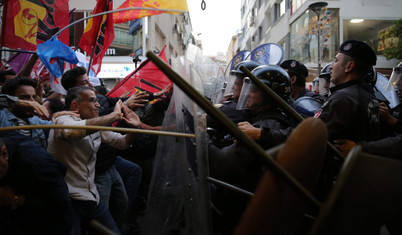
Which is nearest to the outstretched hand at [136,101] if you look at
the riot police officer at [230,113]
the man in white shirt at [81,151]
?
the man in white shirt at [81,151]

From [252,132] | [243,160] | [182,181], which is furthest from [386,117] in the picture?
[182,181]

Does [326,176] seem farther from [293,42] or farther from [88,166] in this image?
[293,42]

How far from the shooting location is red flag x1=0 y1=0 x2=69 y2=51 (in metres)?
3.83

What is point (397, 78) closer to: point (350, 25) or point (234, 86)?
point (234, 86)

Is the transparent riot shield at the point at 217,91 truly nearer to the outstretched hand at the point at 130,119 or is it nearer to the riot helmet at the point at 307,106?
the riot helmet at the point at 307,106

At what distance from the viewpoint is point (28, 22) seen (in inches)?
157

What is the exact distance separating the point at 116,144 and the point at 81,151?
42cm

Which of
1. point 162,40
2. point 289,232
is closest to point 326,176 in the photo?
point 289,232

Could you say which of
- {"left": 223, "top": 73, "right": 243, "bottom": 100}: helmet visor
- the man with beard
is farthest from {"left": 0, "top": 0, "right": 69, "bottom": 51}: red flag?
{"left": 223, "top": 73, "right": 243, "bottom": 100}: helmet visor

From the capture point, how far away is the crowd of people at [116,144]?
173cm

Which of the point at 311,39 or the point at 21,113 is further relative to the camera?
the point at 311,39

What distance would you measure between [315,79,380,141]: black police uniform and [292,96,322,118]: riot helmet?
96cm

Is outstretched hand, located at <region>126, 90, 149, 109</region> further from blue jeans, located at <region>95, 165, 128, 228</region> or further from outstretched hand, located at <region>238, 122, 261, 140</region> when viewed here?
outstretched hand, located at <region>238, 122, 261, 140</region>

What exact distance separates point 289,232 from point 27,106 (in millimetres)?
2026
